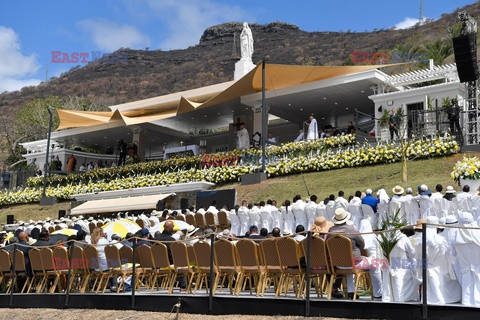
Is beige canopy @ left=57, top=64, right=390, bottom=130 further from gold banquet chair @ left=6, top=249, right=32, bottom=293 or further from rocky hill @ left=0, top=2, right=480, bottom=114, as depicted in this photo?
rocky hill @ left=0, top=2, right=480, bottom=114

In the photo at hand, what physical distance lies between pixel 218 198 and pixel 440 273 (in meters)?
16.3

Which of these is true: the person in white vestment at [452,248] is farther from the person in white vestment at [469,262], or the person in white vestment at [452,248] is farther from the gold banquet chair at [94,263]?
the gold banquet chair at [94,263]

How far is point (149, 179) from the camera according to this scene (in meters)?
31.5

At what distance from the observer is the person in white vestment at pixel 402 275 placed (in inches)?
338

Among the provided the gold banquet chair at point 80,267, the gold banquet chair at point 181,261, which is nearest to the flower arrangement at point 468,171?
the gold banquet chair at point 181,261

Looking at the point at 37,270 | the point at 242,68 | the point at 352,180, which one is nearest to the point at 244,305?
the point at 37,270

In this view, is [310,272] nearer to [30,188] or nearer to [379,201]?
[379,201]

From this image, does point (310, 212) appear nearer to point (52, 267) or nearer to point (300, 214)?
point (300, 214)

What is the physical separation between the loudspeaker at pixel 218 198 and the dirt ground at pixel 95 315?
11.8 meters

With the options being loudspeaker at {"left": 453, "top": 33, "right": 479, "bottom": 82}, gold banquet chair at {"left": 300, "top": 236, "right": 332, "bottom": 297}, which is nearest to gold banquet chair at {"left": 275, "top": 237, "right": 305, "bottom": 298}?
gold banquet chair at {"left": 300, "top": 236, "right": 332, "bottom": 297}

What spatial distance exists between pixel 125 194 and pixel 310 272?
903 inches

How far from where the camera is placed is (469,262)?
27.0 feet

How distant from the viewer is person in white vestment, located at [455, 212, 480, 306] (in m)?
8.09

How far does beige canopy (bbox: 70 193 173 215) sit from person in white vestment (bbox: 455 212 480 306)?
741 inches
